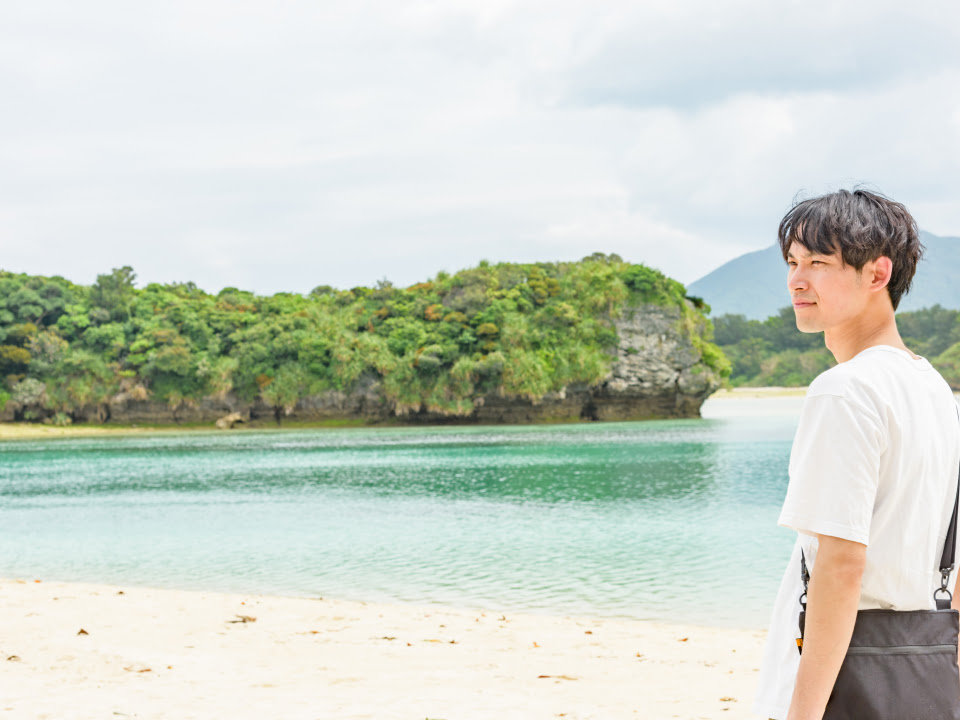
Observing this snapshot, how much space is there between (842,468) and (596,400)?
52.3 metres

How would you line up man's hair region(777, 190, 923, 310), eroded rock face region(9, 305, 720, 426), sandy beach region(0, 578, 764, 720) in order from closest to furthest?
man's hair region(777, 190, 923, 310) < sandy beach region(0, 578, 764, 720) < eroded rock face region(9, 305, 720, 426)

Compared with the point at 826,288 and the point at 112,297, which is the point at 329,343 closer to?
the point at 112,297

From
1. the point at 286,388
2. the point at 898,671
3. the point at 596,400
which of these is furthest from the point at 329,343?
the point at 898,671

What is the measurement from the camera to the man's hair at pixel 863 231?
137cm

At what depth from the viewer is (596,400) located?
5303 centimetres

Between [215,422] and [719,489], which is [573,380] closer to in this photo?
[215,422]

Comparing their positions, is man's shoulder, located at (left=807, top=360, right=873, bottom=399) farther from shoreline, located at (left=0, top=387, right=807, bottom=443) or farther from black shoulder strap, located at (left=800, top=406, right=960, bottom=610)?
shoreline, located at (left=0, top=387, right=807, bottom=443)

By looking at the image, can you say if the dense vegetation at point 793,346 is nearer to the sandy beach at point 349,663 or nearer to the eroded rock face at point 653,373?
the eroded rock face at point 653,373

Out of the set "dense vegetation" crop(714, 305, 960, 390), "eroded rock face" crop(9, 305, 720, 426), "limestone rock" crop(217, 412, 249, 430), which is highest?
"dense vegetation" crop(714, 305, 960, 390)

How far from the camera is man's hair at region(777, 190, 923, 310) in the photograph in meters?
1.37

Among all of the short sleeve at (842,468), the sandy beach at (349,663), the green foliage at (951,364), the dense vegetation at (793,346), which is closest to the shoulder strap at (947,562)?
the short sleeve at (842,468)

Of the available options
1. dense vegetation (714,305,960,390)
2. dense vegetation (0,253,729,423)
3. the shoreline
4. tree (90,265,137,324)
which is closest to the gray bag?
dense vegetation (0,253,729,423)

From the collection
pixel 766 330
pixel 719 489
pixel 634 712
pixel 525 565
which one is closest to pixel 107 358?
pixel 719 489

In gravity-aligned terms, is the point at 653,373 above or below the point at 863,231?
above
